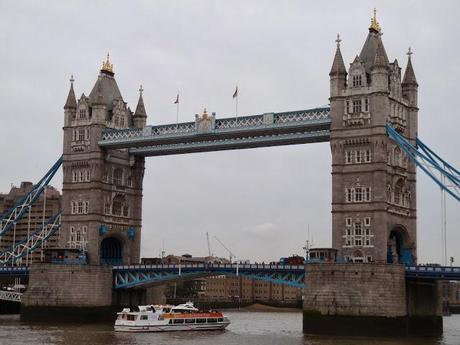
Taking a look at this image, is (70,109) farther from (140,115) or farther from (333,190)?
(333,190)

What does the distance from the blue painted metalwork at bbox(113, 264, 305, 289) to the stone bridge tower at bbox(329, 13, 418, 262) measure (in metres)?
5.94

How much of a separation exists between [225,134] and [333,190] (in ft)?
50.3

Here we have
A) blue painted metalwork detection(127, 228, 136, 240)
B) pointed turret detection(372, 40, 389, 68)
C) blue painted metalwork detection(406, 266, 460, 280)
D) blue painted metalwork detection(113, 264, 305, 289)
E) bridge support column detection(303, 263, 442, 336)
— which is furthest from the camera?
blue painted metalwork detection(127, 228, 136, 240)

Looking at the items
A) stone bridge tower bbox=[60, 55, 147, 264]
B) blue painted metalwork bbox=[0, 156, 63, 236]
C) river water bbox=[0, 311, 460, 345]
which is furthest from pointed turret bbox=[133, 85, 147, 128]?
river water bbox=[0, 311, 460, 345]

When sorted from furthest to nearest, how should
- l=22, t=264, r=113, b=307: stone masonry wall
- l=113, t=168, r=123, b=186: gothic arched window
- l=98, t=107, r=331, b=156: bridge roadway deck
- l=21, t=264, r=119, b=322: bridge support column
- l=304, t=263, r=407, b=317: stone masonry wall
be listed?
l=113, t=168, r=123, b=186: gothic arched window
l=22, t=264, r=113, b=307: stone masonry wall
l=21, t=264, r=119, b=322: bridge support column
l=98, t=107, r=331, b=156: bridge roadway deck
l=304, t=263, r=407, b=317: stone masonry wall

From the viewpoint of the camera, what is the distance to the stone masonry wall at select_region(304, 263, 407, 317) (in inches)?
2945

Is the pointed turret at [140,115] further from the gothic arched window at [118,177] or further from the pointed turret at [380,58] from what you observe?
the pointed turret at [380,58]

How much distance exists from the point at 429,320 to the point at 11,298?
55.7m

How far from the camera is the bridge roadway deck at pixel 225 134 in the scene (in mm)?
87938

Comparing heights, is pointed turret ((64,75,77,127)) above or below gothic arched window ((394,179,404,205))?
above

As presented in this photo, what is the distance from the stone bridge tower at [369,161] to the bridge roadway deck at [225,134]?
332 cm

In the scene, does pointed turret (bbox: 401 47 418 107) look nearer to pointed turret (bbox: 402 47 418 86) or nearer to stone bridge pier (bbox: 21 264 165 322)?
pointed turret (bbox: 402 47 418 86)

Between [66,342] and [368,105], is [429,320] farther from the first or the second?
[66,342]

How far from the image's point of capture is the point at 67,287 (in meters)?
94.7
